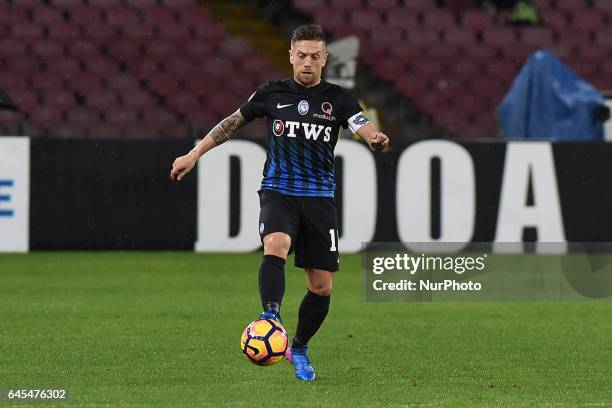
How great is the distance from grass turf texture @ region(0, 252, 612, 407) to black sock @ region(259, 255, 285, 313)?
380mm

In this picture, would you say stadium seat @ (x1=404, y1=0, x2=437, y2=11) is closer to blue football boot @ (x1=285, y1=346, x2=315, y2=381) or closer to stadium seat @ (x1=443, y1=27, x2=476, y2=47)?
stadium seat @ (x1=443, y1=27, x2=476, y2=47)

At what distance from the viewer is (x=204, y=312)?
9.05 m

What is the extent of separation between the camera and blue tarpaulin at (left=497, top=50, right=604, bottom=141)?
14016mm

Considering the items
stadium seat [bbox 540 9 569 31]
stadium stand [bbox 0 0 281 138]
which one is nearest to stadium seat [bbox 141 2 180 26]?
stadium stand [bbox 0 0 281 138]

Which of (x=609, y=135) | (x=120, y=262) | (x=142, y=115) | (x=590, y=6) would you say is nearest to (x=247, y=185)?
(x=120, y=262)

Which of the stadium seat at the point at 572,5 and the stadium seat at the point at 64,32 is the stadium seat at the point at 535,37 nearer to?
the stadium seat at the point at 572,5

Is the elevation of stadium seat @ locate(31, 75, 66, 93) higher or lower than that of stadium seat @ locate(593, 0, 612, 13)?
lower

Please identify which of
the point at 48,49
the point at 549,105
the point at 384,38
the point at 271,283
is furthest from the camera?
the point at 384,38

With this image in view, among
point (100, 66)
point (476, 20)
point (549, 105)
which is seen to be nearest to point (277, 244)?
point (549, 105)

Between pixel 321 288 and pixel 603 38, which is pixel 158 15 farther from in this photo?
pixel 321 288

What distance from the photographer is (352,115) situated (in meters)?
6.37

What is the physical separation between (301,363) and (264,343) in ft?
2.08

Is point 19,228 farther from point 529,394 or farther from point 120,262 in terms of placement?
point 529,394

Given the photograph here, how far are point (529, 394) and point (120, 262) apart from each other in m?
6.86
